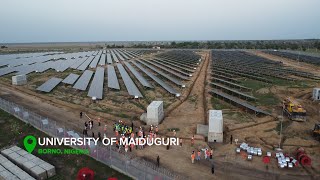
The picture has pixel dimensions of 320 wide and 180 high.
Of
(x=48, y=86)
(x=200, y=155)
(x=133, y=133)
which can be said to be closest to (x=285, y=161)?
(x=200, y=155)

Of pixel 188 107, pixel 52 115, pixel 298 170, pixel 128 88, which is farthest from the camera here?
pixel 128 88

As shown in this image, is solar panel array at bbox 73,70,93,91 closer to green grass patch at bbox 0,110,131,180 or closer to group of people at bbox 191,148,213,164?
green grass patch at bbox 0,110,131,180

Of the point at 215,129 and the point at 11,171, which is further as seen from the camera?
the point at 215,129

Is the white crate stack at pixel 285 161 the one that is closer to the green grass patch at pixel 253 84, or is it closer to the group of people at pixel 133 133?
the group of people at pixel 133 133

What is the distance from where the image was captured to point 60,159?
19359 millimetres

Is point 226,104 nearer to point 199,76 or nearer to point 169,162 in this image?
point 169,162

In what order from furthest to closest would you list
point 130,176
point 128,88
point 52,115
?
point 128,88, point 52,115, point 130,176

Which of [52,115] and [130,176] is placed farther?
[52,115]

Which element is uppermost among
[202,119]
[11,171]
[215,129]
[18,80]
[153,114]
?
[18,80]

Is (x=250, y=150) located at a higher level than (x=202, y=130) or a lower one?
lower

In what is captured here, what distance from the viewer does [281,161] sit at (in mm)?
19422

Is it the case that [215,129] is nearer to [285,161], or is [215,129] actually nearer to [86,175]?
[285,161]

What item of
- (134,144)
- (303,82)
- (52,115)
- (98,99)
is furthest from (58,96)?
(303,82)

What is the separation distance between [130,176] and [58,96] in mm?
23791
